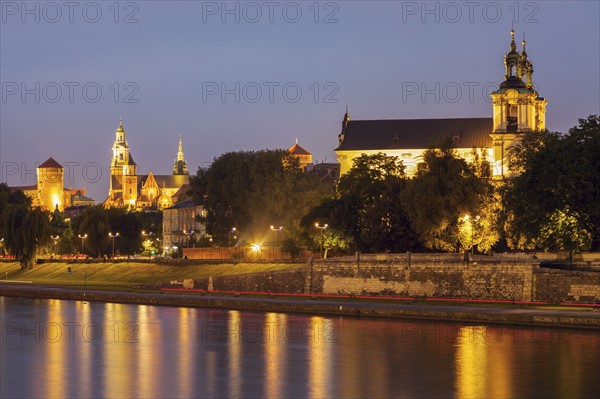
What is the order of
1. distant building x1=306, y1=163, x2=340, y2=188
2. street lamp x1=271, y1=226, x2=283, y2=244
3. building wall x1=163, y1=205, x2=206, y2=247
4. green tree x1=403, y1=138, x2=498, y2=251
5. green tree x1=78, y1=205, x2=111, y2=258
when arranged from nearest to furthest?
green tree x1=403, y1=138, x2=498, y2=251
street lamp x1=271, y1=226, x2=283, y2=244
green tree x1=78, y1=205, x2=111, y2=258
distant building x1=306, y1=163, x2=340, y2=188
building wall x1=163, y1=205, x2=206, y2=247

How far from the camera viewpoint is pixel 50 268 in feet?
367

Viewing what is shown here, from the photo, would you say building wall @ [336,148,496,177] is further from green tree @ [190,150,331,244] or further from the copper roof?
green tree @ [190,150,331,244]

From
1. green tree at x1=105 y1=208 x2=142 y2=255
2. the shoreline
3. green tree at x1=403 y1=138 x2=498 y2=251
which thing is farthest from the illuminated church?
the shoreline

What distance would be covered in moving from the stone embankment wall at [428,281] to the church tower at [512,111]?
44267mm

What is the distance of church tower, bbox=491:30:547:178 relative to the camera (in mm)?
115812

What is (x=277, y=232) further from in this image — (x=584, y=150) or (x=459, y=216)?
(x=584, y=150)

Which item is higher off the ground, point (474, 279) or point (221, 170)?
point (221, 170)

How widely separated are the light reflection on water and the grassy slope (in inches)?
913

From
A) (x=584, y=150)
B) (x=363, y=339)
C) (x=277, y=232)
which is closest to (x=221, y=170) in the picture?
(x=277, y=232)

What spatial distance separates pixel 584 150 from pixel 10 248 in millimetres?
68347

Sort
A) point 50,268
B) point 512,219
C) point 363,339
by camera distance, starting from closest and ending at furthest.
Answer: point 363,339 → point 512,219 → point 50,268

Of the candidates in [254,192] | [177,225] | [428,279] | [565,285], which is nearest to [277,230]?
[254,192]

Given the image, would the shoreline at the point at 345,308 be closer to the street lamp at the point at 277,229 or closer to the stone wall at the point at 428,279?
the stone wall at the point at 428,279

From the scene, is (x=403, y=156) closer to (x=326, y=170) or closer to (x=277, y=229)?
(x=277, y=229)
